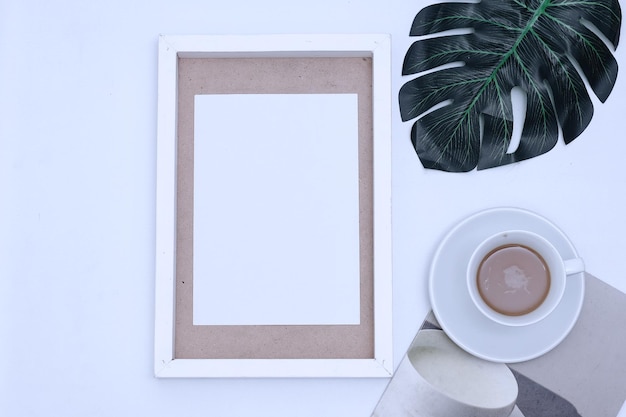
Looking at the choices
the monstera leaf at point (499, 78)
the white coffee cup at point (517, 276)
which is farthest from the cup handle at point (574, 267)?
the monstera leaf at point (499, 78)

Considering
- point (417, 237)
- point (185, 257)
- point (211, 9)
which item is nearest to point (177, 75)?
point (211, 9)

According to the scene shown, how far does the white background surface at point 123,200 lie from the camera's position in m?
0.61

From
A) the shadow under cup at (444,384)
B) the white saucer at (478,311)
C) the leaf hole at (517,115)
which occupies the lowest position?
the shadow under cup at (444,384)

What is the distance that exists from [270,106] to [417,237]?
0.62 ft

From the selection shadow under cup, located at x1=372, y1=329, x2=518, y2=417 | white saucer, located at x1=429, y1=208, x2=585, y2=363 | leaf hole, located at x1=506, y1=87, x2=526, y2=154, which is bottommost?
shadow under cup, located at x1=372, y1=329, x2=518, y2=417

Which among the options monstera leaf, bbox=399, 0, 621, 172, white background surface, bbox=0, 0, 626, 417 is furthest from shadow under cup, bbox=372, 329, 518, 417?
monstera leaf, bbox=399, 0, 621, 172

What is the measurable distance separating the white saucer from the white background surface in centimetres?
2

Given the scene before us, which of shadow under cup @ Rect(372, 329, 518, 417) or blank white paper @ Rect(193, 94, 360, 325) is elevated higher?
blank white paper @ Rect(193, 94, 360, 325)

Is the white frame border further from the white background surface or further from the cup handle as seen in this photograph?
the cup handle

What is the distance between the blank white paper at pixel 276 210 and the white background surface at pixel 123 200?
5cm

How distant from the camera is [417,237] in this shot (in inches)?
24.0

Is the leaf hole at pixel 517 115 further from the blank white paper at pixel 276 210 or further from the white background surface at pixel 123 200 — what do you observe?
the blank white paper at pixel 276 210

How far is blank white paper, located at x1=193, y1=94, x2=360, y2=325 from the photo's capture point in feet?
1.98

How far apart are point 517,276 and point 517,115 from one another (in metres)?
0.16
